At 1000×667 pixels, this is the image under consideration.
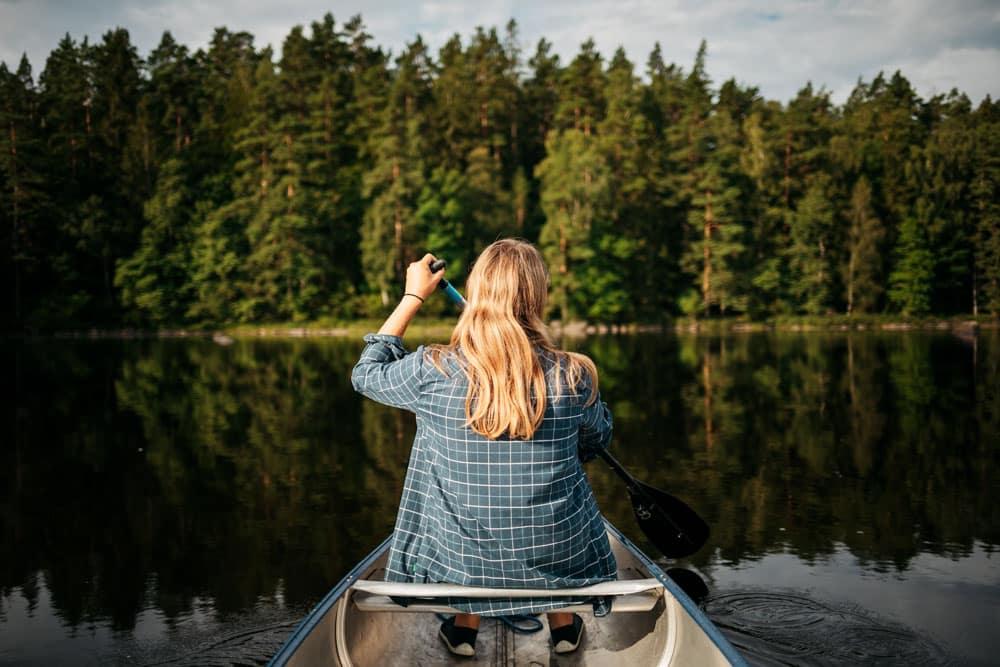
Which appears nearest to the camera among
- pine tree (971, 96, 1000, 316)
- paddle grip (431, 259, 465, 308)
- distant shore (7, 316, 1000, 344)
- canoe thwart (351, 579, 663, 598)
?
canoe thwart (351, 579, 663, 598)

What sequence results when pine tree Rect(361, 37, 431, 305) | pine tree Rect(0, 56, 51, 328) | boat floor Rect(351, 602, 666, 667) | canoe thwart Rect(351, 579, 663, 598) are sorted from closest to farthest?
canoe thwart Rect(351, 579, 663, 598), boat floor Rect(351, 602, 666, 667), pine tree Rect(0, 56, 51, 328), pine tree Rect(361, 37, 431, 305)

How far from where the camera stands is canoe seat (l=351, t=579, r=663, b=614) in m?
2.72

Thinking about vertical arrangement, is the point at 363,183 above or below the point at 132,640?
above

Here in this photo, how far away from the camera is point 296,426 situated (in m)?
12.1

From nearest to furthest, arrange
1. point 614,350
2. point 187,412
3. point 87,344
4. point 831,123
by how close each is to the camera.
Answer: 1. point 187,412
2. point 614,350
3. point 87,344
4. point 831,123

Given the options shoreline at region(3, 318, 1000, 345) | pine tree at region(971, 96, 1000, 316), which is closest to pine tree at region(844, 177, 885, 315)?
shoreline at region(3, 318, 1000, 345)

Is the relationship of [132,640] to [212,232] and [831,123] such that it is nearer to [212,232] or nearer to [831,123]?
[212,232]

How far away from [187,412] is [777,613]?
11225 millimetres

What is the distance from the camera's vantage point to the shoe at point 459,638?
10.2ft

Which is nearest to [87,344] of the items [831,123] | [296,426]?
[296,426]

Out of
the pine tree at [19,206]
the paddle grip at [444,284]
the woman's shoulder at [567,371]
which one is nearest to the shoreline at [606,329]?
the pine tree at [19,206]

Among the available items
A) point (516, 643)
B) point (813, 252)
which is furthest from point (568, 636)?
point (813, 252)

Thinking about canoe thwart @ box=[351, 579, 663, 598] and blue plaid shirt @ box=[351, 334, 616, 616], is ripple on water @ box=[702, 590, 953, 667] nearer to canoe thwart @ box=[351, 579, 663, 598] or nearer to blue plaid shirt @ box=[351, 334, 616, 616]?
canoe thwart @ box=[351, 579, 663, 598]

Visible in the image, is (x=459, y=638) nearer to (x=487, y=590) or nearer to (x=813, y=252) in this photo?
(x=487, y=590)
